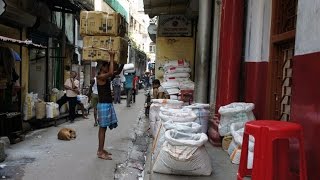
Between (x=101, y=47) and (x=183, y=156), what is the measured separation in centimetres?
404

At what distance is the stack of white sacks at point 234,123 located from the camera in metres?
5.90

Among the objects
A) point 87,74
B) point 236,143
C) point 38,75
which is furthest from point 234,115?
point 87,74

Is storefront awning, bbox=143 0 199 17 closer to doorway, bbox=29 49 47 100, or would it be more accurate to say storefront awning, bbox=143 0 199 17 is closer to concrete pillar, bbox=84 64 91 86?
doorway, bbox=29 49 47 100

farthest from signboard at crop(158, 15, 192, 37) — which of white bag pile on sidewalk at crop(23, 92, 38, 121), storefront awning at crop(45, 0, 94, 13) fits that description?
white bag pile on sidewalk at crop(23, 92, 38, 121)

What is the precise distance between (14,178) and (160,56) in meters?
10.3

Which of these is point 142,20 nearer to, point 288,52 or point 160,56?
point 160,56

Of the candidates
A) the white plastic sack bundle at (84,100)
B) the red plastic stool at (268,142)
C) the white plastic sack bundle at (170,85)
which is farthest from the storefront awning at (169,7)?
the red plastic stool at (268,142)

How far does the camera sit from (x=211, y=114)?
8.82 metres

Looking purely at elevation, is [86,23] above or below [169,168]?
above

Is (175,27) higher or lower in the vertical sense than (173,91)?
higher

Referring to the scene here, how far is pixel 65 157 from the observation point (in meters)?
8.12

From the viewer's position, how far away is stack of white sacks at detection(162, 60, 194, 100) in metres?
11.8

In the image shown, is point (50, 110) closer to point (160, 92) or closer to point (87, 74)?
point (160, 92)

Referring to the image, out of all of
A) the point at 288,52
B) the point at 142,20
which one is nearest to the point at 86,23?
the point at 288,52
